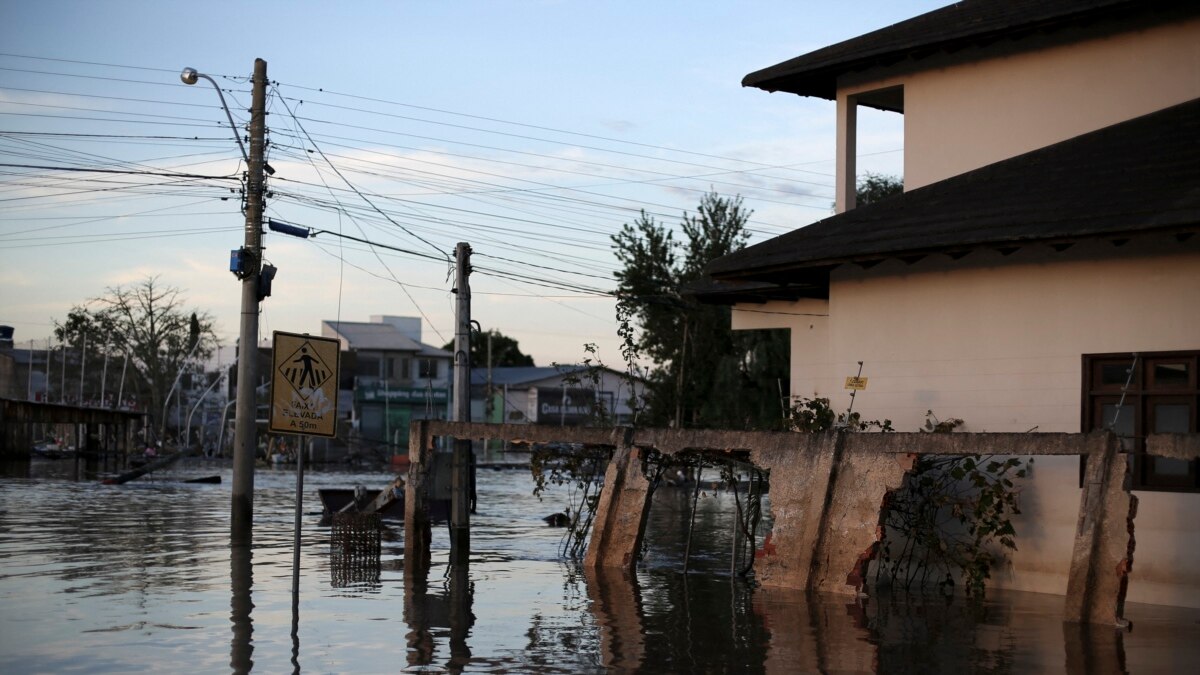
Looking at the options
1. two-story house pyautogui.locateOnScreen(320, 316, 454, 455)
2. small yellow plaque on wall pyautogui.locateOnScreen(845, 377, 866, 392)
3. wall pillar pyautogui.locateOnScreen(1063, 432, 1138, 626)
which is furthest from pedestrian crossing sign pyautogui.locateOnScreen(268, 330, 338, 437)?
two-story house pyautogui.locateOnScreen(320, 316, 454, 455)

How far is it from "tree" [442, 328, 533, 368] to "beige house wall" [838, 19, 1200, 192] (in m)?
120

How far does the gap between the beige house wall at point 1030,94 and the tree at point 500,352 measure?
120m

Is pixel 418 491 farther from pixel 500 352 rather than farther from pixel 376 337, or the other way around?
pixel 500 352

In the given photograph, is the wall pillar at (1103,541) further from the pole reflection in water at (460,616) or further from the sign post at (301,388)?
the sign post at (301,388)

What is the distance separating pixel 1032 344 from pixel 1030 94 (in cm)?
478

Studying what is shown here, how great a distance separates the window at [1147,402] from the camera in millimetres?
16625

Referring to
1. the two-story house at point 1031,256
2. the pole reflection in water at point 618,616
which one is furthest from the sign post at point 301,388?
the two-story house at point 1031,256

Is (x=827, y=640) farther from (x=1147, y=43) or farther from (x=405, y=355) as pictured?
(x=405, y=355)

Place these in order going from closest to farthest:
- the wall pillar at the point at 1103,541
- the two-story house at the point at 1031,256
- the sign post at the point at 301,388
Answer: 1. the sign post at the point at 301,388
2. the wall pillar at the point at 1103,541
3. the two-story house at the point at 1031,256

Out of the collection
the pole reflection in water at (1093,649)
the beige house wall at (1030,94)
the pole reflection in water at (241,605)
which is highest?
the beige house wall at (1030,94)

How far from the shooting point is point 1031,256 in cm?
1803

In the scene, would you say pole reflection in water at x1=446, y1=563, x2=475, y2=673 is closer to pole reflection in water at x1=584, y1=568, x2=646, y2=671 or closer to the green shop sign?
pole reflection in water at x1=584, y1=568, x2=646, y2=671

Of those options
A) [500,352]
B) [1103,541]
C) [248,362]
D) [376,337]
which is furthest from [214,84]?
[500,352]

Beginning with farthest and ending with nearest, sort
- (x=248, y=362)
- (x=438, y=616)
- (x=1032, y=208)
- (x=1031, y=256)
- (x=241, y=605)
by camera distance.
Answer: (x=248, y=362) < (x=1031, y=256) < (x=1032, y=208) < (x=241, y=605) < (x=438, y=616)
